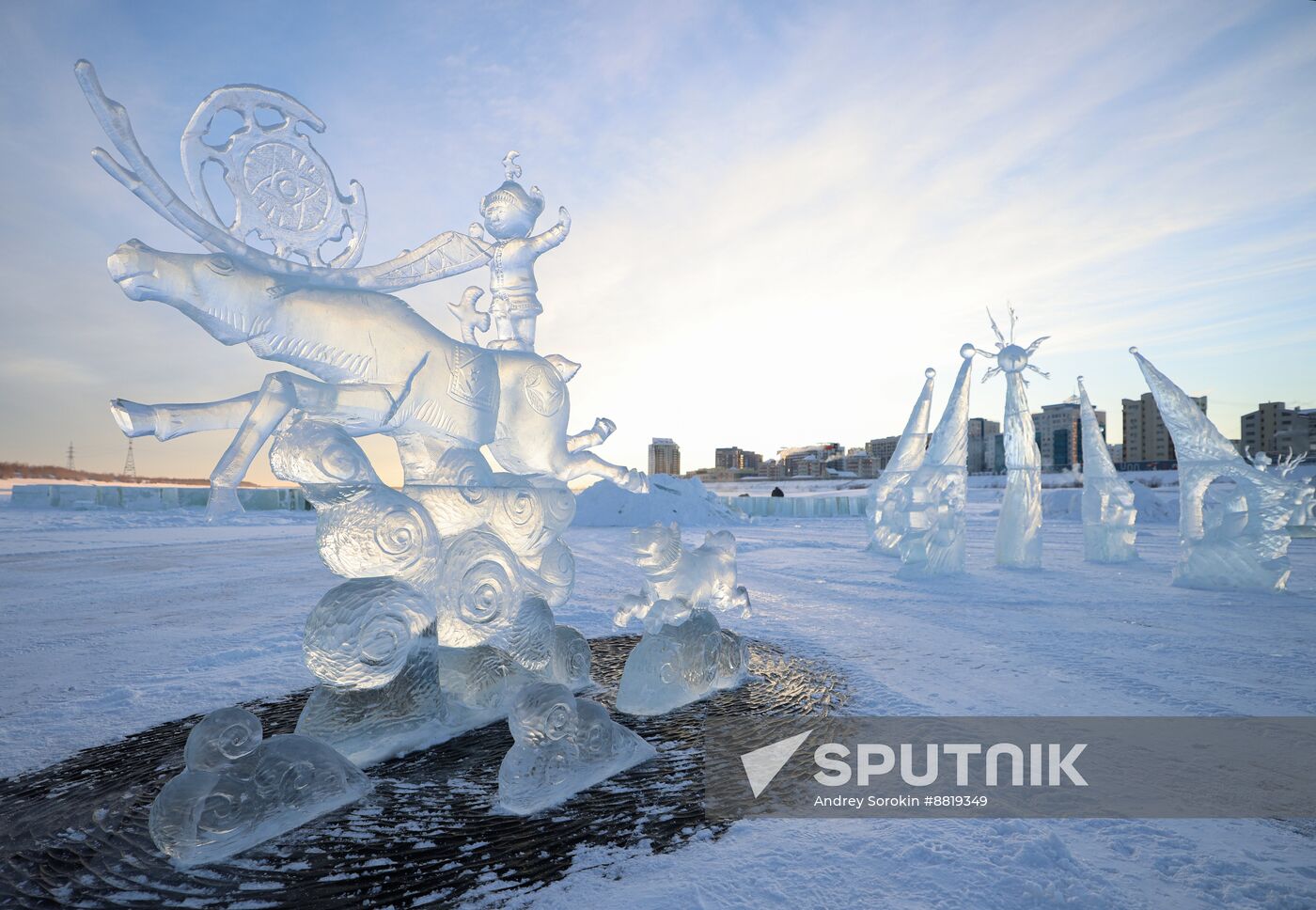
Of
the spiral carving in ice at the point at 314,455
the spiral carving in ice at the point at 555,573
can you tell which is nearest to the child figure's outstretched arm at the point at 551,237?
the spiral carving in ice at the point at 314,455

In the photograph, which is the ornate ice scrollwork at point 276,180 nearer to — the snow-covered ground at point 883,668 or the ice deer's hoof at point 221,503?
the ice deer's hoof at point 221,503

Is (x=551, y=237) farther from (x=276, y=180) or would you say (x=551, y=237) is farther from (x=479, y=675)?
(x=479, y=675)

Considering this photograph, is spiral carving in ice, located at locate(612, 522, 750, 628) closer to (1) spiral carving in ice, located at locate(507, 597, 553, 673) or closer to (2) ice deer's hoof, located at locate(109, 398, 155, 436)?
(1) spiral carving in ice, located at locate(507, 597, 553, 673)

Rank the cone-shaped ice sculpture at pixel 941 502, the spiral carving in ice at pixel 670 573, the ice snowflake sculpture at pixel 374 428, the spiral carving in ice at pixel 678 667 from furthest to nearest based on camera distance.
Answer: the cone-shaped ice sculpture at pixel 941 502 → the spiral carving in ice at pixel 670 573 → the spiral carving in ice at pixel 678 667 → the ice snowflake sculpture at pixel 374 428

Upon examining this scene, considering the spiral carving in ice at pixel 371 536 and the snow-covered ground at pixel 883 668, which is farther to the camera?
the spiral carving in ice at pixel 371 536

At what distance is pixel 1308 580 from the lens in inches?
351

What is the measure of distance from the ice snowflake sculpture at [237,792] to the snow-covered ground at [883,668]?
3.58ft

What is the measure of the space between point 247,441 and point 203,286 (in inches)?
26.0

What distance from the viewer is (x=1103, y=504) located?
11.1 metres

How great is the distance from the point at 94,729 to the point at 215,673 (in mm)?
1145

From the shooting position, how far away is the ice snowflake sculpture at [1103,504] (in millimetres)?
10953

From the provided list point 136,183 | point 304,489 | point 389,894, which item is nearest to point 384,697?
point 304,489

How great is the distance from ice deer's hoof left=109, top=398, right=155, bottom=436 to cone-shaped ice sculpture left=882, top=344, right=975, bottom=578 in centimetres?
886

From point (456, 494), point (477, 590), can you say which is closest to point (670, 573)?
point (477, 590)
